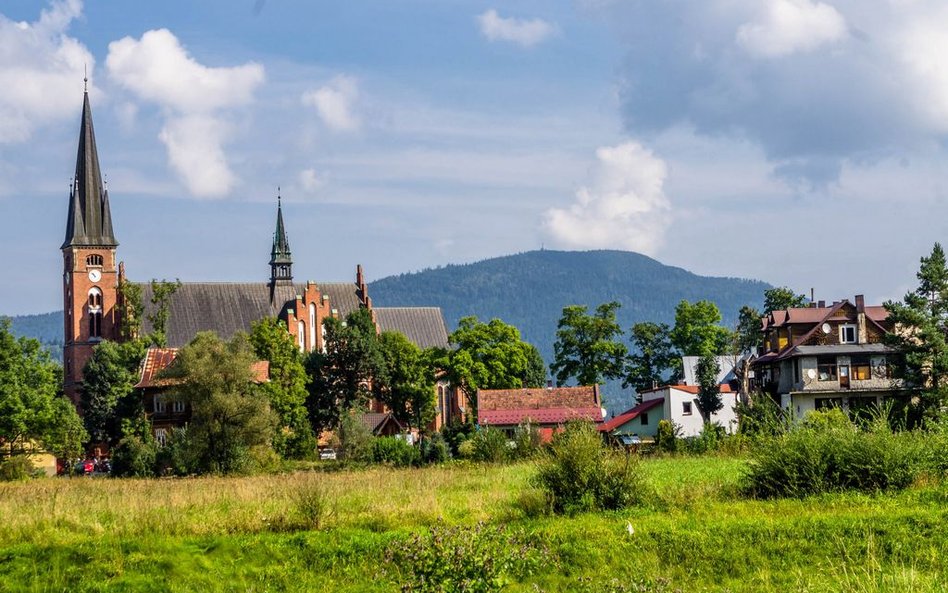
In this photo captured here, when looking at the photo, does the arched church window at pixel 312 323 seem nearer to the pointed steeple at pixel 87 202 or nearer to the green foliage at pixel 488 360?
the pointed steeple at pixel 87 202

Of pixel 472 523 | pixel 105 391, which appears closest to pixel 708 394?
pixel 105 391

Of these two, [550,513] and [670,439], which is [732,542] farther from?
[670,439]

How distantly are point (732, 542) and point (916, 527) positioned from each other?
134 inches

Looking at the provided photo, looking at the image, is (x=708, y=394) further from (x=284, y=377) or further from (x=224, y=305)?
(x=224, y=305)

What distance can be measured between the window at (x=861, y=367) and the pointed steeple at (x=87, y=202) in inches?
2905

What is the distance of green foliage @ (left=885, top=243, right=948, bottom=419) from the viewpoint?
62844mm

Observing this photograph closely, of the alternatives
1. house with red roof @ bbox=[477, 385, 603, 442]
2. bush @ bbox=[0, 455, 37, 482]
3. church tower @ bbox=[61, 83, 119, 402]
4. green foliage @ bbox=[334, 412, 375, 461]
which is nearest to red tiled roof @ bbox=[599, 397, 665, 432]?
house with red roof @ bbox=[477, 385, 603, 442]

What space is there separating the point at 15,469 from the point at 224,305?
59.3 metres

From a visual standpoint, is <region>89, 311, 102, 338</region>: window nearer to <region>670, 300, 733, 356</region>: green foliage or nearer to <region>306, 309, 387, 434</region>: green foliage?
<region>306, 309, 387, 434</region>: green foliage

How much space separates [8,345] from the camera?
6912 cm

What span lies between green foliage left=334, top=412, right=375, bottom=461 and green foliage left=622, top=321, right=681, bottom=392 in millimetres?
34909

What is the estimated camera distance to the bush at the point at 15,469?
61.8 m

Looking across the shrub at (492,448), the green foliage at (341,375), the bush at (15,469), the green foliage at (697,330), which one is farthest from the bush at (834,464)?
the green foliage at (697,330)

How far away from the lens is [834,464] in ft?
91.4
